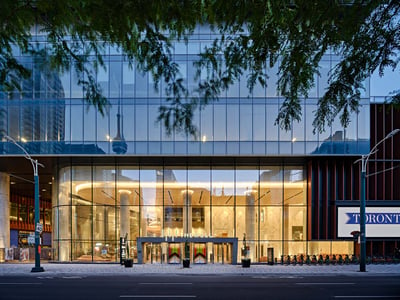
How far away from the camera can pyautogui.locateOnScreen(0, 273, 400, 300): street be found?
13016mm

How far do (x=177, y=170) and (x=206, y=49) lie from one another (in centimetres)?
2046

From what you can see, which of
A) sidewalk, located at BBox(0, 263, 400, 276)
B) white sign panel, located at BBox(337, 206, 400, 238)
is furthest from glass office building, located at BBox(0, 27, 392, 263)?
sidewalk, located at BBox(0, 263, 400, 276)

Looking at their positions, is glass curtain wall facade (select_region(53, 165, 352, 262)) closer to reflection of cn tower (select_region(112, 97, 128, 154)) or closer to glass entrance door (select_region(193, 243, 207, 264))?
glass entrance door (select_region(193, 243, 207, 264))

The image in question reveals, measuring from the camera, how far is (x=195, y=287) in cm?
1505

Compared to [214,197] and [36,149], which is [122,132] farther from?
[214,197]

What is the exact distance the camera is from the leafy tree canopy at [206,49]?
5.11m

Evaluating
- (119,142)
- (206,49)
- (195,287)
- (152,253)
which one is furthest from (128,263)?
(206,49)

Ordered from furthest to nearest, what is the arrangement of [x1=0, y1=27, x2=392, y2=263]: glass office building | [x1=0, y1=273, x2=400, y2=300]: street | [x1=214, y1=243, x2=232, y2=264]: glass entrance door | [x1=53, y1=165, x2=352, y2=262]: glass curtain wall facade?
[x1=53, y1=165, x2=352, y2=262]: glass curtain wall facade, [x1=214, y1=243, x2=232, y2=264]: glass entrance door, [x1=0, y1=27, x2=392, y2=263]: glass office building, [x1=0, y1=273, x2=400, y2=300]: street

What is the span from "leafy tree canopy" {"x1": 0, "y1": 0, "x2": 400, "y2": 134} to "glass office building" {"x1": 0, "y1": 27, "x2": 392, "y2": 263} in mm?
17795

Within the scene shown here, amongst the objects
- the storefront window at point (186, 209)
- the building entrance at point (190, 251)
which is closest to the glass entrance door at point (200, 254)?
the building entrance at point (190, 251)

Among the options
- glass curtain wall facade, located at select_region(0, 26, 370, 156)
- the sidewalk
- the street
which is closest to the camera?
the street

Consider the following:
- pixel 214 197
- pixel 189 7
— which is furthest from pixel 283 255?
pixel 189 7

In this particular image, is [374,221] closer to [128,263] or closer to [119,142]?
[128,263]

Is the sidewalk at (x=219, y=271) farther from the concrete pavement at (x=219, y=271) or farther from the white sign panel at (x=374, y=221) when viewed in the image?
the white sign panel at (x=374, y=221)
